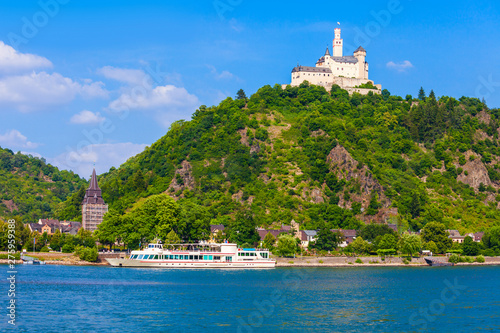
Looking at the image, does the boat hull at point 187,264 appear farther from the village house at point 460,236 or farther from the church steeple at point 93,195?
the church steeple at point 93,195

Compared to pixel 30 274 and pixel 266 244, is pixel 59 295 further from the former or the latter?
pixel 266 244

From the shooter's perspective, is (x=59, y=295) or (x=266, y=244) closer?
(x=59, y=295)

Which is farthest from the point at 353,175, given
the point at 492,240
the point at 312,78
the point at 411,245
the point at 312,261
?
the point at 312,78

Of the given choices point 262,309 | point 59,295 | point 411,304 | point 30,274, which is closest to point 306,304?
point 262,309

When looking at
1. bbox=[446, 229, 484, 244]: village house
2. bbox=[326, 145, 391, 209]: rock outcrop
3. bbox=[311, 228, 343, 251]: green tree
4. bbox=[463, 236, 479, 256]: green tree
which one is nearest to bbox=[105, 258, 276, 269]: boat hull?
bbox=[311, 228, 343, 251]: green tree

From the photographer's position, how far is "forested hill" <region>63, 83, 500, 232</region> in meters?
141

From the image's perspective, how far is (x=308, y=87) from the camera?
619ft

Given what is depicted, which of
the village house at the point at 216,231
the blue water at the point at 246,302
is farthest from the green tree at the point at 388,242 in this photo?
the village house at the point at 216,231

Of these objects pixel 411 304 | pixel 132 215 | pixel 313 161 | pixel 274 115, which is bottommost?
pixel 411 304

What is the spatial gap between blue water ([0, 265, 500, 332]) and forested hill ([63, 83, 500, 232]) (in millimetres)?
50217

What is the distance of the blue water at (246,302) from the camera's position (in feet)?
158

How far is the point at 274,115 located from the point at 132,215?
76.8 m

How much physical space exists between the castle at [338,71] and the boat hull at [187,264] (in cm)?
9935

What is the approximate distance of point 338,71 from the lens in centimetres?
19162
